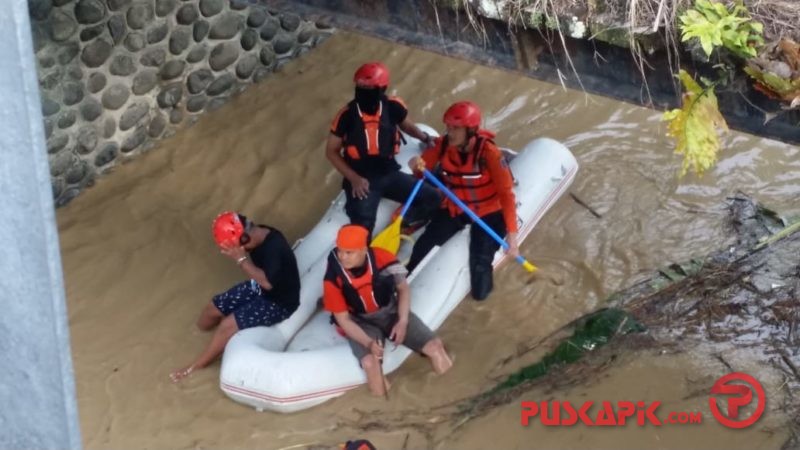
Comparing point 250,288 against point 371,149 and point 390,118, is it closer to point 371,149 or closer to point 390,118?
point 371,149

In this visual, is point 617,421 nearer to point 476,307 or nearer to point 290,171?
point 476,307

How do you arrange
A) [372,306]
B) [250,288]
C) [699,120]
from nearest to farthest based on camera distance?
[699,120] < [372,306] < [250,288]

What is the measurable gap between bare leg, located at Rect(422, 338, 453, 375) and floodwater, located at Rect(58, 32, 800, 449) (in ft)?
0.18

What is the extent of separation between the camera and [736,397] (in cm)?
520

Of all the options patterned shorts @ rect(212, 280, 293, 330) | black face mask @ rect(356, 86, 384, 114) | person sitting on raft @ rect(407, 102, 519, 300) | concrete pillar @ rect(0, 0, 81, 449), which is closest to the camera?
concrete pillar @ rect(0, 0, 81, 449)

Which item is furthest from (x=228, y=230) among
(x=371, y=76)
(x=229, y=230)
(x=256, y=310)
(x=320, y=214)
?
(x=320, y=214)

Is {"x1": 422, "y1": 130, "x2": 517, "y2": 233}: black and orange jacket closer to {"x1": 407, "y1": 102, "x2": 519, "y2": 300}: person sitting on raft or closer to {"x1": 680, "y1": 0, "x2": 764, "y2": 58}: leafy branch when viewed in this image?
{"x1": 407, "y1": 102, "x2": 519, "y2": 300}: person sitting on raft

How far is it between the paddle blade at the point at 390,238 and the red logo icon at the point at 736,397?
1995 millimetres

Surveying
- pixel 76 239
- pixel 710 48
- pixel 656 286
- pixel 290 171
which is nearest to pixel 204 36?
pixel 290 171

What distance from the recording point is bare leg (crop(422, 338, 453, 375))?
5617 millimetres

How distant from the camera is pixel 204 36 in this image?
24.0 feet

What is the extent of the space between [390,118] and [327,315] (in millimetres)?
1206

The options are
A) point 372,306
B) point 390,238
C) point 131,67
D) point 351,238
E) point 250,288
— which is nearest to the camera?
point 351,238

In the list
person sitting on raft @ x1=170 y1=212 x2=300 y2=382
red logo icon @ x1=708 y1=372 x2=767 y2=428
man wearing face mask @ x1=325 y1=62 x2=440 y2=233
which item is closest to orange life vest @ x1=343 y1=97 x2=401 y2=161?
man wearing face mask @ x1=325 y1=62 x2=440 y2=233
